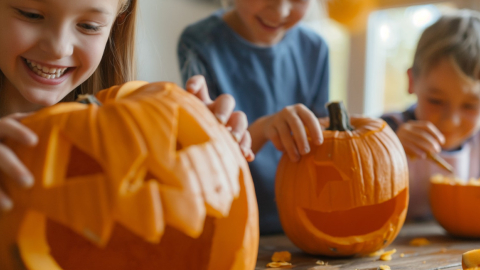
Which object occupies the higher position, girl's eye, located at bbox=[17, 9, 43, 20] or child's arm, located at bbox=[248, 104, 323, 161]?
girl's eye, located at bbox=[17, 9, 43, 20]

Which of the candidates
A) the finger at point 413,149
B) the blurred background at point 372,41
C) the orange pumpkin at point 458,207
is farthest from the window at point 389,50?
the orange pumpkin at point 458,207

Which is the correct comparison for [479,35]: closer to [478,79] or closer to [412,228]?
[478,79]

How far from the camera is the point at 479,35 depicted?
5.24 ft

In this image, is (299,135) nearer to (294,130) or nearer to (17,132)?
(294,130)

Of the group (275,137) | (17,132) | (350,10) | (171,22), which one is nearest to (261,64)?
(275,137)

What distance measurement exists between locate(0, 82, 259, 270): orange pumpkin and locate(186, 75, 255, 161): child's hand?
2.9 inches

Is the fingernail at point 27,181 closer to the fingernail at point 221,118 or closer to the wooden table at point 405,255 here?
the fingernail at point 221,118

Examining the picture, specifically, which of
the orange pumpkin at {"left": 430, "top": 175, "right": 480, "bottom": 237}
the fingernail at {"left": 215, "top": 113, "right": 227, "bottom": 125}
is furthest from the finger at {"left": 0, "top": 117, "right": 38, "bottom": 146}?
the orange pumpkin at {"left": 430, "top": 175, "right": 480, "bottom": 237}

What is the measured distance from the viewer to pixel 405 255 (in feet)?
3.27

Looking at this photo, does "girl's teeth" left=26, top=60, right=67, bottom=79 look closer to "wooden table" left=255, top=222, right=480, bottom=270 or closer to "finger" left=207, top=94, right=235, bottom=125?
"finger" left=207, top=94, right=235, bottom=125

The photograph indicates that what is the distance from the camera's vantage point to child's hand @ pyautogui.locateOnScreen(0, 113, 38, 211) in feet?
1.85

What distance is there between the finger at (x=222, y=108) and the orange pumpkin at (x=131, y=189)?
0.06m

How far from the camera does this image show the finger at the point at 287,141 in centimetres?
101

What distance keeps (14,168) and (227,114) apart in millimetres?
346
